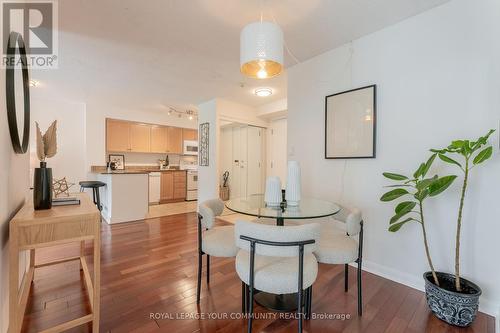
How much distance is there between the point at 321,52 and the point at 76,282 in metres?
3.43

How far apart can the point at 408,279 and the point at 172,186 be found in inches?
214

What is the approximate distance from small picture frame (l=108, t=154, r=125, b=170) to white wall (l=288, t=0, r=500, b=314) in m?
5.11

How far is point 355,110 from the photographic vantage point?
7.74ft

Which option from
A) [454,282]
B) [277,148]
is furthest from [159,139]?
[454,282]

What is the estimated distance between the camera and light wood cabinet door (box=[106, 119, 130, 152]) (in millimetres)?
5262

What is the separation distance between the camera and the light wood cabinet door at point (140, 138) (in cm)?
561

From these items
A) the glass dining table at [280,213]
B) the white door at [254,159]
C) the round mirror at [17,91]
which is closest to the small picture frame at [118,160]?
the white door at [254,159]

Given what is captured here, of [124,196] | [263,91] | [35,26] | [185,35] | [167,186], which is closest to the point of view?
[35,26]

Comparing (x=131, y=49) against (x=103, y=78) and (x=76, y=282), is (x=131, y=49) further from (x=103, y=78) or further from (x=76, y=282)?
(x=76, y=282)

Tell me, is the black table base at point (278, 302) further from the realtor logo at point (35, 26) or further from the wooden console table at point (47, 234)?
the realtor logo at point (35, 26)

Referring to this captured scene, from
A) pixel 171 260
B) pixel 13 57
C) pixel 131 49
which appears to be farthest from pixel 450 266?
pixel 131 49

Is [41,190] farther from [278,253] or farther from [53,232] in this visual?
[278,253]

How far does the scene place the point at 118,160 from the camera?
5656mm

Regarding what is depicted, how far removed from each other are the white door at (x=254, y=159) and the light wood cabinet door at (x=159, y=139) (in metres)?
2.42
